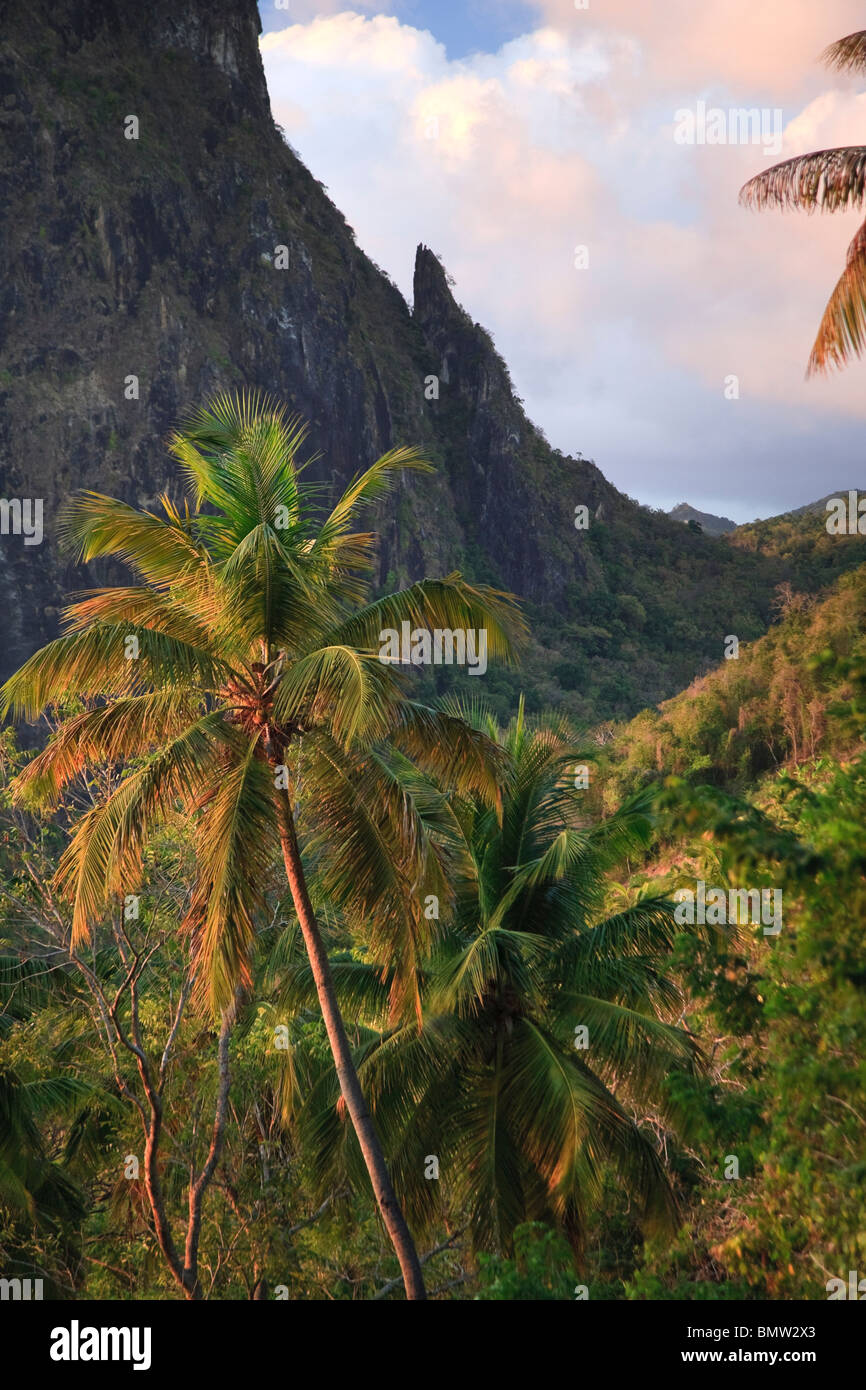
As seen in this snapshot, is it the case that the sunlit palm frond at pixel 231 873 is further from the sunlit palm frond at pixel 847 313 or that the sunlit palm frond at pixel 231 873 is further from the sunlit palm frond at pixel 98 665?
the sunlit palm frond at pixel 847 313

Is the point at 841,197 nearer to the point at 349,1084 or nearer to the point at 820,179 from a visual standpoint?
the point at 820,179

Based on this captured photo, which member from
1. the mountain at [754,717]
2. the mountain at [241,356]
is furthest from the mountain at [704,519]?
the mountain at [754,717]

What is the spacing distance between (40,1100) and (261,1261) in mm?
3198

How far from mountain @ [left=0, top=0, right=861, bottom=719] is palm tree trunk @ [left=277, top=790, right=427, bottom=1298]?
236 feet

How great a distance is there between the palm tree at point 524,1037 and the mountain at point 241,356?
69.2 meters

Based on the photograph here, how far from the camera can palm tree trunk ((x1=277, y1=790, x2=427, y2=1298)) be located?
8773mm

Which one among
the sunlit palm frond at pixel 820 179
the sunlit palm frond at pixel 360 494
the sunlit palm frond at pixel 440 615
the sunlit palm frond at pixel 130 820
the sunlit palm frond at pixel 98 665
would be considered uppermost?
the sunlit palm frond at pixel 820 179

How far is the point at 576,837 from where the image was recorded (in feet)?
35.1

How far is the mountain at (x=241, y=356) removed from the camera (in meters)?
89.0

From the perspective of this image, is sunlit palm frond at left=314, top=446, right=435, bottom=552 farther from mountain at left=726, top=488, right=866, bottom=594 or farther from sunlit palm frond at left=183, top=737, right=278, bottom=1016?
mountain at left=726, top=488, right=866, bottom=594

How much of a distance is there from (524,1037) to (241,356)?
331 ft

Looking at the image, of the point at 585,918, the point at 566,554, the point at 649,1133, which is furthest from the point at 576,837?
the point at 566,554

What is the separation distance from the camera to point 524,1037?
10680 mm

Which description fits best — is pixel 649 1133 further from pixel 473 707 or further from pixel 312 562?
pixel 312 562
